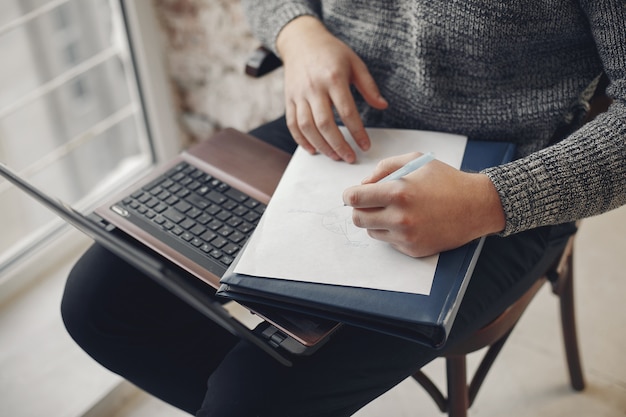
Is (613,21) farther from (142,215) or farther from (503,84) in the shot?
(142,215)

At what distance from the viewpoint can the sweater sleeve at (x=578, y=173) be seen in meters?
0.72

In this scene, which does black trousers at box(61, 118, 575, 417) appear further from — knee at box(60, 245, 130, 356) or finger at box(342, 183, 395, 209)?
finger at box(342, 183, 395, 209)

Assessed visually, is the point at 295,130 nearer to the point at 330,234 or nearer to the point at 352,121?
the point at 352,121

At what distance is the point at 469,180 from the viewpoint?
727 mm

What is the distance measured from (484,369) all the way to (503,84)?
446 millimetres

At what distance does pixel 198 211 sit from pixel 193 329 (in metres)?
0.17

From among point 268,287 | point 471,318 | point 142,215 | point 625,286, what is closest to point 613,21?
point 471,318

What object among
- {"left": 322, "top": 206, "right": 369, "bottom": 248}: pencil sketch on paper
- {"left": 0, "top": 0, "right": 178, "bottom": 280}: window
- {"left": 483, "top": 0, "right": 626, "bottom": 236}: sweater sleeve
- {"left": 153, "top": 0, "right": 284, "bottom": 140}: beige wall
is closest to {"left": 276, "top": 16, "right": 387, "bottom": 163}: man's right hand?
{"left": 322, "top": 206, "right": 369, "bottom": 248}: pencil sketch on paper

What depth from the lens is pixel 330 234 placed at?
75 cm

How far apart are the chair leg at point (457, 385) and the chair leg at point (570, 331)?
0.28 metres

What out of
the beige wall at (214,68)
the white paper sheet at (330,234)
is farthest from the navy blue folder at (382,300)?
the beige wall at (214,68)

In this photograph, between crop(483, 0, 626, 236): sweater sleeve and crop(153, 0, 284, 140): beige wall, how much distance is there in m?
0.90

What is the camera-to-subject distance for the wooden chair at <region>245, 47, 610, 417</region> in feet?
2.89

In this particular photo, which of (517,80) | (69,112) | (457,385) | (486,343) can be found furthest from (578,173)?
(69,112)
